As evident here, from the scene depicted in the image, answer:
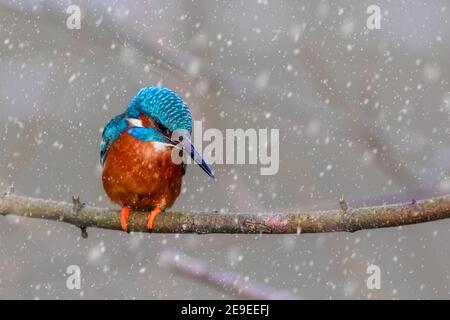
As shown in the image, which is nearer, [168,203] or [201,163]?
[201,163]

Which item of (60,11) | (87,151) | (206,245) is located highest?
(87,151)

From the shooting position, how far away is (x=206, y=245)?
10.4 feet

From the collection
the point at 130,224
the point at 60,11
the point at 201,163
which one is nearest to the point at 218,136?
the point at 201,163

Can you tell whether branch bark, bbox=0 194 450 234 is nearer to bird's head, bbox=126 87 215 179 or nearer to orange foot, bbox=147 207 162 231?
orange foot, bbox=147 207 162 231

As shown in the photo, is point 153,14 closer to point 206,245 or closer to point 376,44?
point 206,245

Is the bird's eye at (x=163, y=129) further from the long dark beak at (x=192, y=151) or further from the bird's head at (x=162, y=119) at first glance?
the long dark beak at (x=192, y=151)

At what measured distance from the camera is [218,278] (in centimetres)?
276

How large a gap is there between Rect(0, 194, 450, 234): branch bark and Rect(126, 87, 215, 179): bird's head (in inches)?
8.2

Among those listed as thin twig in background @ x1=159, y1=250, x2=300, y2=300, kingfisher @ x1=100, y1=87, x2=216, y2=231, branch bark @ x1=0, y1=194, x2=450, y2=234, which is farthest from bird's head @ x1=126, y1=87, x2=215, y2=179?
thin twig in background @ x1=159, y1=250, x2=300, y2=300

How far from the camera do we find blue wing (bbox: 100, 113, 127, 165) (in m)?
3.55

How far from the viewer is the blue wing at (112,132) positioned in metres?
3.55

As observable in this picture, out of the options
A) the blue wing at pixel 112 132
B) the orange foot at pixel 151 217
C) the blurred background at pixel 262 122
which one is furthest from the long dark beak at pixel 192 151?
the blurred background at pixel 262 122

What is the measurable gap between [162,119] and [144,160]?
0.26 m

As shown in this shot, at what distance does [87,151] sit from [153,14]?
3389 mm
